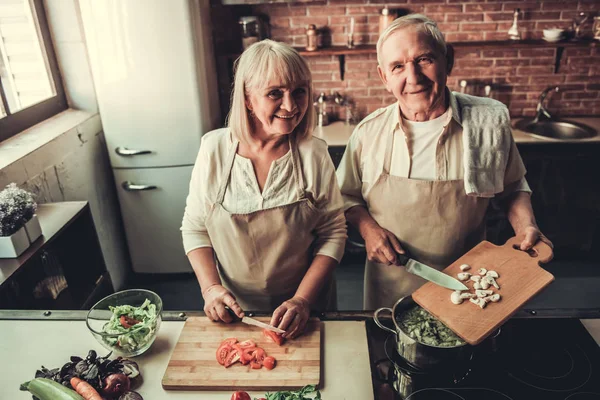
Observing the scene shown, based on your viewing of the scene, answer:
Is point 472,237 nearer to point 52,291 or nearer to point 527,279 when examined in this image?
point 527,279

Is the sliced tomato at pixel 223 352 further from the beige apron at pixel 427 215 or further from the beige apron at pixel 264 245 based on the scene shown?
the beige apron at pixel 427 215

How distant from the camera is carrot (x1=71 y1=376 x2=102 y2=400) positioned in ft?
3.54

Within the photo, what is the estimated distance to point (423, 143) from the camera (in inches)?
63.6

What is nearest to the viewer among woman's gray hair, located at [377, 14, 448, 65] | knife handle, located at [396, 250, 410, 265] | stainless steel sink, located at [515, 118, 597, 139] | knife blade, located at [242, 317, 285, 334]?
knife blade, located at [242, 317, 285, 334]

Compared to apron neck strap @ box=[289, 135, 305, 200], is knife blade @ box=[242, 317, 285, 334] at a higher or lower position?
lower

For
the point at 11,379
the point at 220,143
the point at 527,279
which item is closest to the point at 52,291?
the point at 11,379

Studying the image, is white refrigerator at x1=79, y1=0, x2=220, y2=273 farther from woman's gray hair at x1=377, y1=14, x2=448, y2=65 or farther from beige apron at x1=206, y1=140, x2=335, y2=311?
woman's gray hair at x1=377, y1=14, x2=448, y2=65

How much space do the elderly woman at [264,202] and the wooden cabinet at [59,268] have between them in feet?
2.08

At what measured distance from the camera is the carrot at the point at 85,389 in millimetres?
1080

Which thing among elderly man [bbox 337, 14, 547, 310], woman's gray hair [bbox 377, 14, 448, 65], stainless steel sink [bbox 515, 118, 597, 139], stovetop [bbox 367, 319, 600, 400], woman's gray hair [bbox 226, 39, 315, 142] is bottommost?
stainless steel sink [bbox 515, 118, 597, 139]

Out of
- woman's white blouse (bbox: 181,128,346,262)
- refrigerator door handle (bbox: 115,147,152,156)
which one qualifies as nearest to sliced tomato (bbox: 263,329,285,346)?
woman's white blouse (bbox: 181,128,346,262)

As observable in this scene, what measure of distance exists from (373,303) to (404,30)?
1.06m

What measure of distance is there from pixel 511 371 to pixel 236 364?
2.27 ft

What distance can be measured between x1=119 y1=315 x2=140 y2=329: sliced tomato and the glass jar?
8.07 feet
